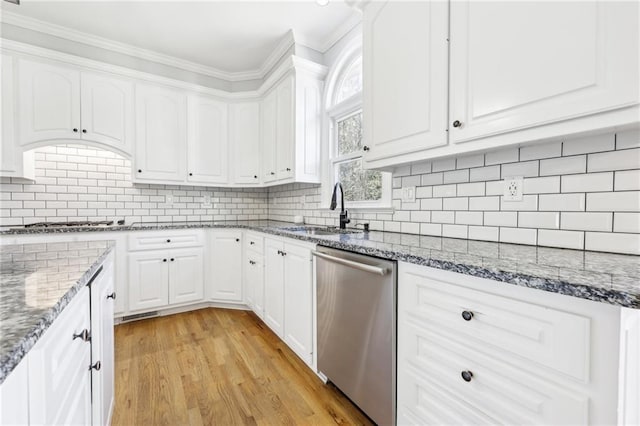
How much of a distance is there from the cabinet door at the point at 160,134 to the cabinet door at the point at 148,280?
2.68 feet

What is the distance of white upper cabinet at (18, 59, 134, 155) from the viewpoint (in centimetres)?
251

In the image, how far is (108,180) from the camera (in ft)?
9.99

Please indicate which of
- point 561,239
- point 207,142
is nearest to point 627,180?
point 561,239

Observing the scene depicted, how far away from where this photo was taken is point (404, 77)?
5.12ft

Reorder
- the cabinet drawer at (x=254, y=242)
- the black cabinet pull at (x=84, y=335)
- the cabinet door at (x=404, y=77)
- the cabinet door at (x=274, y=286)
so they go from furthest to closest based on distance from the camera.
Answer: the cabinet drawer at (x=254, y=242)
the cabinet door at (x=274, y=286)
the cabinet door at (x=404, y=77)
the black cabinet pull at (x=84, y=335)

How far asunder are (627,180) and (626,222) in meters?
0.15

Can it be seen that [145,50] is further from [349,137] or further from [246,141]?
[349,137]

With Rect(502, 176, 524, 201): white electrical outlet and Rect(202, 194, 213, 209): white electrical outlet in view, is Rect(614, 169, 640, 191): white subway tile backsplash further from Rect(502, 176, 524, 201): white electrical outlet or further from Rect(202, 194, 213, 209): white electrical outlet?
Rect(202, 194, 213, 209): white electrical outlet

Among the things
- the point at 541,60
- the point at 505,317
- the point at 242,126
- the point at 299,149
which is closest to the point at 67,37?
the point at 242,126

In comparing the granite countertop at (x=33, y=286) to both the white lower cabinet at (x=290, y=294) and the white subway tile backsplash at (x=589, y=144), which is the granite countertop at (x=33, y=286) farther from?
the white subway tile backsplash at (x=589, y=144)

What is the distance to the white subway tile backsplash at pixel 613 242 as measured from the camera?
1.05 metres

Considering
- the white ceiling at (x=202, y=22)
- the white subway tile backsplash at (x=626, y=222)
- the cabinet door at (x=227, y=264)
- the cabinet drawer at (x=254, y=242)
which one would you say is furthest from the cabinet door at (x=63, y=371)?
the white ceiling at (x=202, y=22)

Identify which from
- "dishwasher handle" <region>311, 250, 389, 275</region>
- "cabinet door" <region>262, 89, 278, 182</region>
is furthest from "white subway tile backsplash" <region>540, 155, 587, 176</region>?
"cabinet door" <region>262, 89, 278, 182</region>

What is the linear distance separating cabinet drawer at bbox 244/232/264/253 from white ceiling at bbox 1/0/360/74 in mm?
1872
